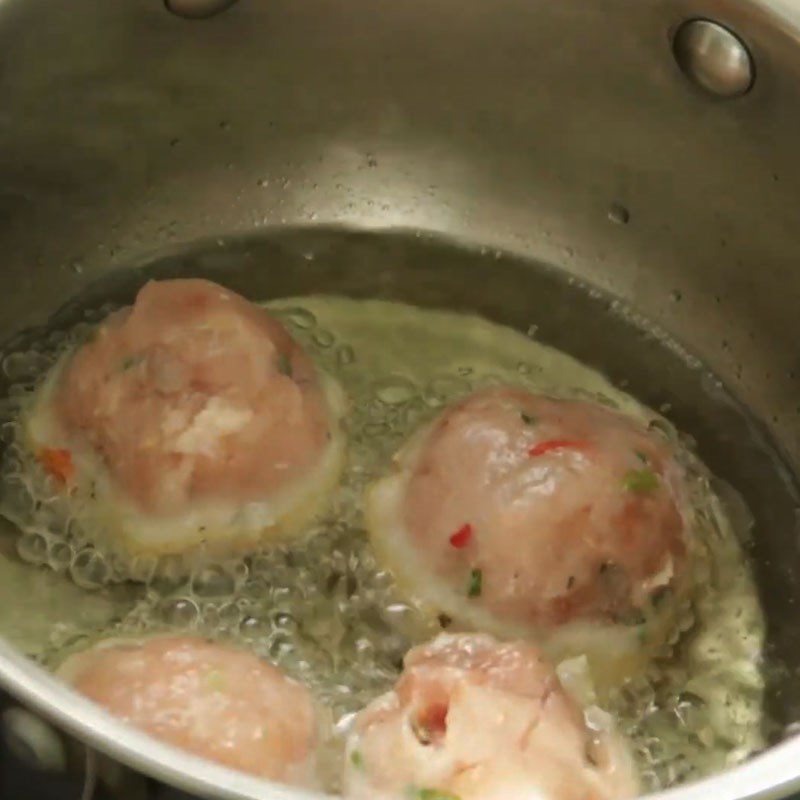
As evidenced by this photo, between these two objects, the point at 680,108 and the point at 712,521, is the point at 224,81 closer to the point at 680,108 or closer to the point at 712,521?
the point at 680,108

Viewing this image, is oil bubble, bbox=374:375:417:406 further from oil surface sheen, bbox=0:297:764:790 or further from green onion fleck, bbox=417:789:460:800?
green onion fleck, bbox=417:789:460:800

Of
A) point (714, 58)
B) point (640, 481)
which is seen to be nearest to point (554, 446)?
point (640, 481)

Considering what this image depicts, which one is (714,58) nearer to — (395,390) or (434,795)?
(395,390)

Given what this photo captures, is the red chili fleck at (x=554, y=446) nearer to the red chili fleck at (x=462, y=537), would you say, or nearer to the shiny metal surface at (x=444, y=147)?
the red chili fleck at (x=462, y=537)

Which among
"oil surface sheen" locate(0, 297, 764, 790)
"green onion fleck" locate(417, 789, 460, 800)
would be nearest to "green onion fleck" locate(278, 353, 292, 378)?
"oil surface sheen" locate(0, 297, 764, 790)

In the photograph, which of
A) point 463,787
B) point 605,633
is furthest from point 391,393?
point 463,787

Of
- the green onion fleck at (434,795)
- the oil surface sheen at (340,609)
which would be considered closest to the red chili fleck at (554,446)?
the oil surface sheen at (340,609)
